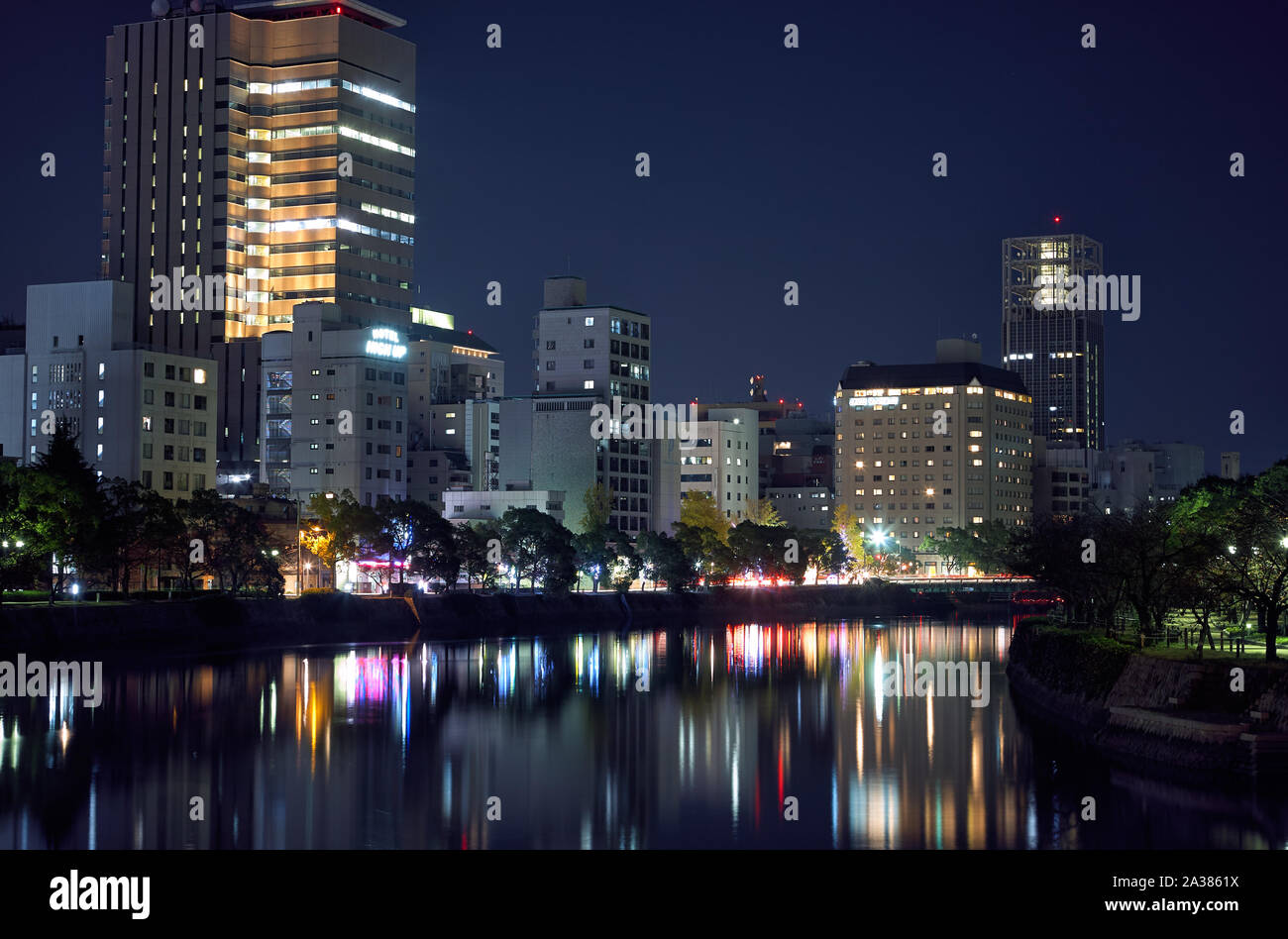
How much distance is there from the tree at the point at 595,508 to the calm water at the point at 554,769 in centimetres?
6517

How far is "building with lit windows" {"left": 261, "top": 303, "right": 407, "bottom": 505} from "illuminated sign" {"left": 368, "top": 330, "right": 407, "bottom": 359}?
4.2 inches

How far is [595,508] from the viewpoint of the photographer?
15325 centimetres

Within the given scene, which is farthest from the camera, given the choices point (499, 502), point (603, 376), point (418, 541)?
point (603, 376)

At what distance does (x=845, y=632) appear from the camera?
433 feet

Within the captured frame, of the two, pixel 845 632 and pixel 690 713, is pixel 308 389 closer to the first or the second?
pixel 845 632

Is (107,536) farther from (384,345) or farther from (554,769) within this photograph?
(384,345)

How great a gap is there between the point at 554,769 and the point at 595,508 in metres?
101

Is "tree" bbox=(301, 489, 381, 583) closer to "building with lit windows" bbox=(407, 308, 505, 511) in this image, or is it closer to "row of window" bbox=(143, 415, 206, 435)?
"row of window" bbox=(143, 415, 206, 435)

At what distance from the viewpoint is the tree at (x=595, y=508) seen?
150 meters

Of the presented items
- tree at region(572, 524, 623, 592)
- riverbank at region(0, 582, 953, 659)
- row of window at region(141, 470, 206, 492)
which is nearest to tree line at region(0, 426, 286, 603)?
riverbank at region(0, 582, 953, 659)

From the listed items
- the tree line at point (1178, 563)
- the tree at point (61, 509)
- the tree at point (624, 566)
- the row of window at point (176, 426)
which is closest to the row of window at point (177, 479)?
the row of window at point (176, 426)

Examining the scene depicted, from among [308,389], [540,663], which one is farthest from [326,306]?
[540,663]

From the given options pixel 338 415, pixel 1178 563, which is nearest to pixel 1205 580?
pixel 1178 563
